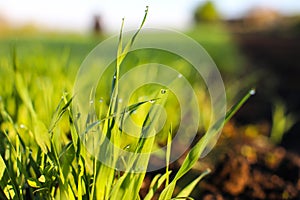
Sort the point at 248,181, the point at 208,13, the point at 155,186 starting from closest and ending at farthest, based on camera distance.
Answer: the point at 155,186
the point at 248,181
the point at 208,13

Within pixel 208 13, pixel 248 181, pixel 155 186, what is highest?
pixel 155 186

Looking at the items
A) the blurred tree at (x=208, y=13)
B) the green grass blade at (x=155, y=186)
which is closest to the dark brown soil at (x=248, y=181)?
the green grass blade at (x=155, y=186)

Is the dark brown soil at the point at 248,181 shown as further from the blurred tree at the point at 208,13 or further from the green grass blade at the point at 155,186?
the blurred tree at the point at 208,13

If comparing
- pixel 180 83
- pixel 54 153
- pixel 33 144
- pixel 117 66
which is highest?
pixel 117 66

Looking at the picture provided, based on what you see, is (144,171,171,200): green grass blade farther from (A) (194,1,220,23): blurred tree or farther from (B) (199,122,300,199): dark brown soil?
(A) (194,1,220,23): blurred tree

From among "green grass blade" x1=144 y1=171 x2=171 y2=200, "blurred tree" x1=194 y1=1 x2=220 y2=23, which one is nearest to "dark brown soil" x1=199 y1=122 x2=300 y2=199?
"green grass blade" x1=144 y1=171 x2=171 y2=200

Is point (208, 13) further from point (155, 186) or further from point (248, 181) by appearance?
point (155, 186)

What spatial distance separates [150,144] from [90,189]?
21 centimetres

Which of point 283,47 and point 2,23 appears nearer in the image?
point 283,47

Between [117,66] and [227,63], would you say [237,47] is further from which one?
[117,66]

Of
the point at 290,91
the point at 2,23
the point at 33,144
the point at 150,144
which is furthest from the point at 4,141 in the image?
the point at 2,23

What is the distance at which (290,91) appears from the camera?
5.72 m

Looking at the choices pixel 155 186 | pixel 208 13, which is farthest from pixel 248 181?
pixel 208 13

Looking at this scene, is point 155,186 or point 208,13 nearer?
point 155,186
